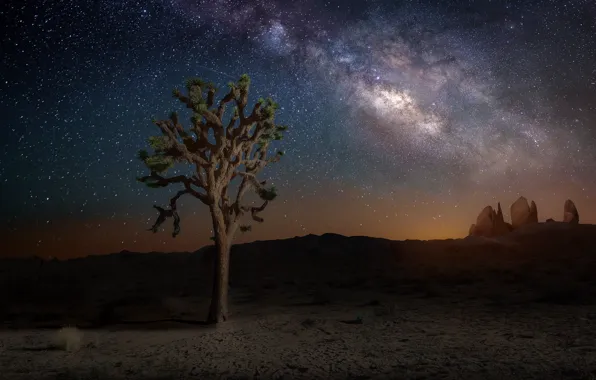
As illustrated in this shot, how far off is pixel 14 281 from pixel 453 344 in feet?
142

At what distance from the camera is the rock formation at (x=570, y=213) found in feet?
196

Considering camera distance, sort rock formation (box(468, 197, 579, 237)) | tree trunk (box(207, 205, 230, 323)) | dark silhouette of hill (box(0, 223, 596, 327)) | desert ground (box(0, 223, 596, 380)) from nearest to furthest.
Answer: desert ground (box(0, 223, 596, 380))
tree trunk (box(207, 205, 230, 323))
dark silhouette of hill (box(0, 223, 596, 327))
rock formation (box(468, 197, 579, 237))

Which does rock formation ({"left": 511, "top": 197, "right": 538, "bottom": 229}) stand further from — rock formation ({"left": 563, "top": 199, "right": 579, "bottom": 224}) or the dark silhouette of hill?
the dark silhouette of hill

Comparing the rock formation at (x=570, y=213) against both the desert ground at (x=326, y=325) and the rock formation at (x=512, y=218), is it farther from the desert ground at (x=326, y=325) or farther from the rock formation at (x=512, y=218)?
the desert ground at (x=326, y=325)

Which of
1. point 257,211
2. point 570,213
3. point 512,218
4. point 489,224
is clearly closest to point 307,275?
point 257,211

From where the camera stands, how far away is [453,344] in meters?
11.3

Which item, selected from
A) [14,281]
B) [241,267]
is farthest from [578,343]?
[14,281]

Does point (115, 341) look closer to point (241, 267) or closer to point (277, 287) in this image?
point (277, 287)

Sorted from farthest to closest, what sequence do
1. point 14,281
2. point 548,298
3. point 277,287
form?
1. point 14,281
2. point 277,287
3. point 548,298

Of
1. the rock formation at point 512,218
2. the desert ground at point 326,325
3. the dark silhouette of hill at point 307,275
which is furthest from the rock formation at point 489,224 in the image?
the desert ground at point 326,325

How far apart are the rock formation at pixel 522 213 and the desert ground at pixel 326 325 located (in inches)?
854

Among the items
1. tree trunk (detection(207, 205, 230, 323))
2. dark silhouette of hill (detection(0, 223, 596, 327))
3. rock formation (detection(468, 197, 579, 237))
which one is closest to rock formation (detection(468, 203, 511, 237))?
rock formation (detection(468, 197, 579, 237))

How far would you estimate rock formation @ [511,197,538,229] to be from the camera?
6284cm

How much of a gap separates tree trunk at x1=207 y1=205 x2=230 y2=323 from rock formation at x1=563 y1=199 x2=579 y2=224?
56.9 metres
